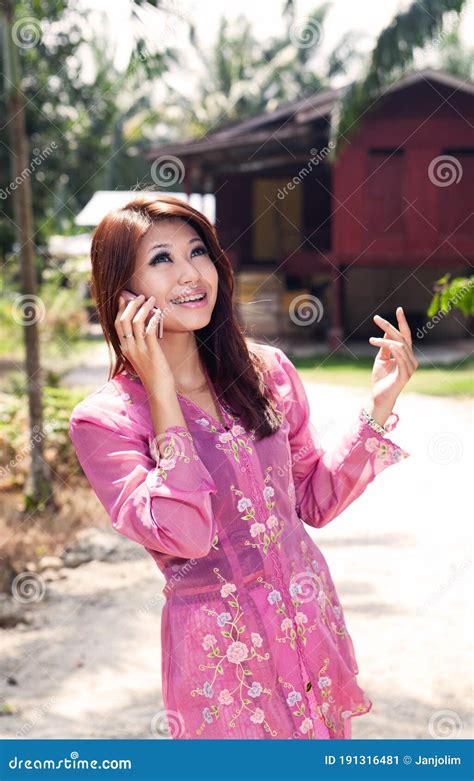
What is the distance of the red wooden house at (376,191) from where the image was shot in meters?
16.6

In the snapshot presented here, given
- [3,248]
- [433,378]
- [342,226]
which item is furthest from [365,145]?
[3,248]

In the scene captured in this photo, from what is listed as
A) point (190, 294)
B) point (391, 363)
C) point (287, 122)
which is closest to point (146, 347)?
point (190, 294)

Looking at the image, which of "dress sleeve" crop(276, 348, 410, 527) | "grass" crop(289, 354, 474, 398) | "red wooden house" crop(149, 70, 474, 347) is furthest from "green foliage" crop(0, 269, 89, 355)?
"dress sleeve" crop(276, 348, 410, 527)

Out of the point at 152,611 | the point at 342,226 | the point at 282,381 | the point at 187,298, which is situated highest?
the point at 342,226

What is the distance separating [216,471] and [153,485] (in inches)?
9.5

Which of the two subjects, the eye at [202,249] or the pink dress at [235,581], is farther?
the eye at [202,249]

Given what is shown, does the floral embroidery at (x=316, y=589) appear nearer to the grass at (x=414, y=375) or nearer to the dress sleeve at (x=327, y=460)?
the dress sleeve at (x=327, y=460)

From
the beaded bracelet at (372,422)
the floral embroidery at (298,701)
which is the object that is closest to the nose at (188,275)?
the beaded bracelet at (372,422)

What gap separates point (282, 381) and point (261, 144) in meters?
15.3

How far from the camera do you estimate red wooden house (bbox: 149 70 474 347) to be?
16594mm

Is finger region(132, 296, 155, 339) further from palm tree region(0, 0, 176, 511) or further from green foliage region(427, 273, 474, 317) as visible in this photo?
palm tree region(0, 0, 176, 511)

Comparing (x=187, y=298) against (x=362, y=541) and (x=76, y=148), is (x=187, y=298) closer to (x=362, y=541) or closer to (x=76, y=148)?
(x=362, y=541)

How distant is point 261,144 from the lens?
17.1 metres

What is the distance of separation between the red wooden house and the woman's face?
13424 millimetres
